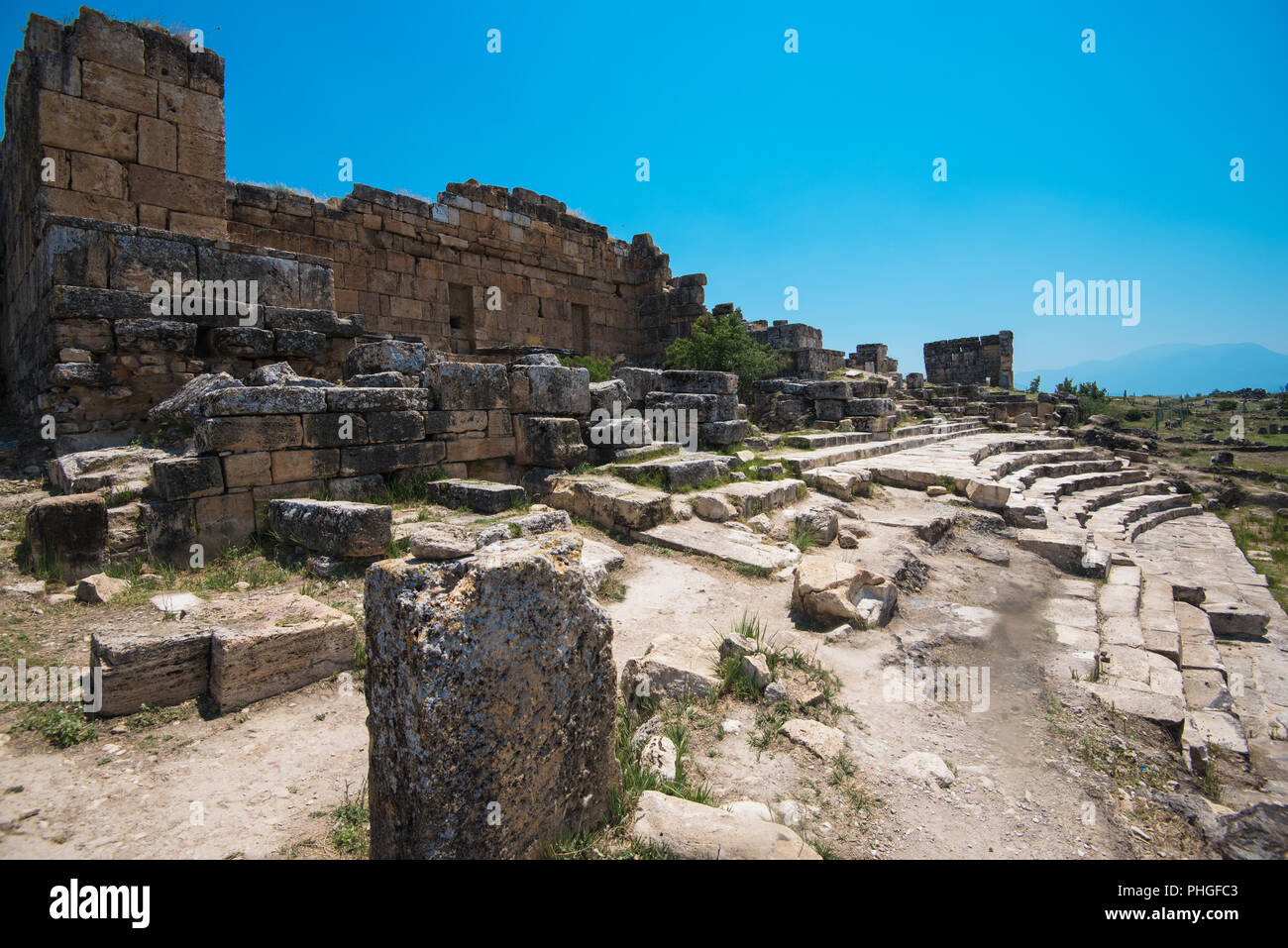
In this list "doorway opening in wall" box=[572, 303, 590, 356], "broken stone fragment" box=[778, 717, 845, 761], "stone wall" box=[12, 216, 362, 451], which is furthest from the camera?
"doorway opening in wall" box=[572, 303, 590, 356]

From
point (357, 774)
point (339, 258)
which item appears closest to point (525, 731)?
point (357, 774)

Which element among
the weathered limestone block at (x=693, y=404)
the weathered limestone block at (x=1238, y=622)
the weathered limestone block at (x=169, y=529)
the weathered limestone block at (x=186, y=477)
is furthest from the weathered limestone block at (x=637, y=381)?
the weathered limestone block at (x=1238, y=622)

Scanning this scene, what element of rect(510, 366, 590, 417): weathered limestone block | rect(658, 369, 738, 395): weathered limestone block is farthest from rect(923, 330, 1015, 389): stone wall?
rect(510, 366, 590, 417): weathered limestone block

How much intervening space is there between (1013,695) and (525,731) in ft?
11.5

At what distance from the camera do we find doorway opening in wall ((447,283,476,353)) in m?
13.4

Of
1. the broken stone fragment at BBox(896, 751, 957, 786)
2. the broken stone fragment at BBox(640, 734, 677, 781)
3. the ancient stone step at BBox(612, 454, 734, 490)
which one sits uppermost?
the ancient stone step at BBox(612, 454, 734, 490)

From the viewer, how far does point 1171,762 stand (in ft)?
11.7

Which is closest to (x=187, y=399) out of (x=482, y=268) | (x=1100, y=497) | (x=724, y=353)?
(x=482, y=268)

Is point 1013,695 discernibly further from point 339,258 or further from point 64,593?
point 339,258

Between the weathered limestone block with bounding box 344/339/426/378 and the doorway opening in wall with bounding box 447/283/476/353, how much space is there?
619 cm

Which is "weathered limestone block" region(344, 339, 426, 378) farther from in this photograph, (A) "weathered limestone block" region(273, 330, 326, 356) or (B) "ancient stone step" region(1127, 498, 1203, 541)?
(B) "ancient stone step" region(1127, 498, 1203, 541)

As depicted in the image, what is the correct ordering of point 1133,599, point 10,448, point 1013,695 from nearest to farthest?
point 1013,695 < point 1133,599 < point 10,448

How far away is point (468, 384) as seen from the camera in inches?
287

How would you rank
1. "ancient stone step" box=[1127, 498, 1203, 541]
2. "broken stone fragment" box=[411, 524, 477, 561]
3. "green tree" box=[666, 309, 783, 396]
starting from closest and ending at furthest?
"broken stone fragment" box=[411, 524, 477, 561]
"ancient stone step" box=[1127, 498, 1203, 541]
"green tree" box=[666, 309, 783, 396]
